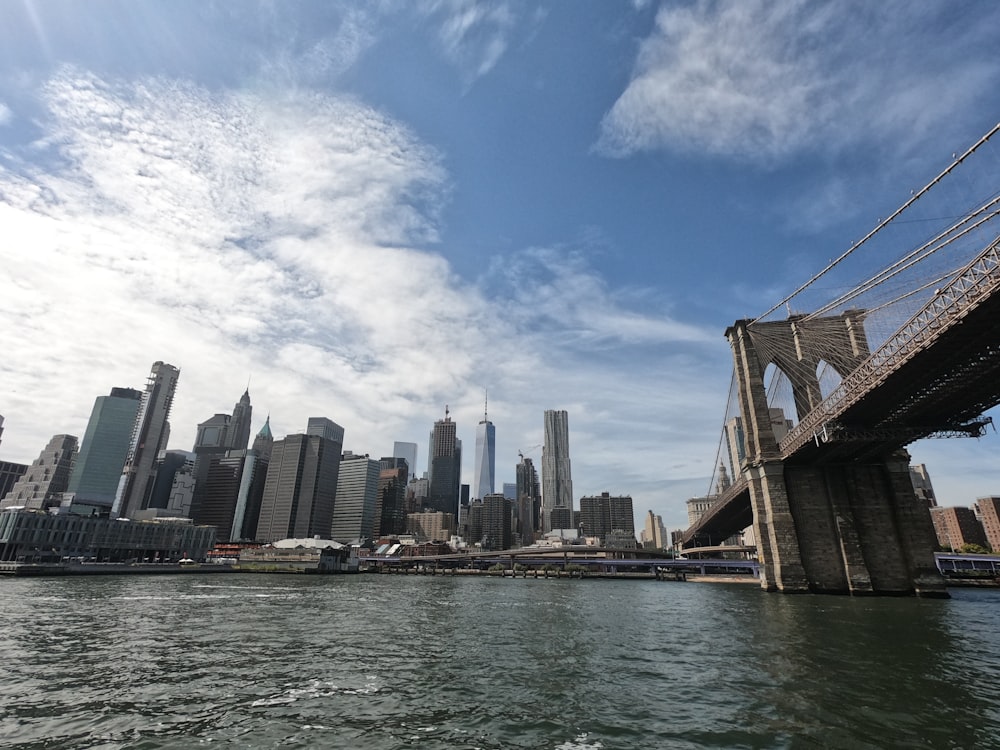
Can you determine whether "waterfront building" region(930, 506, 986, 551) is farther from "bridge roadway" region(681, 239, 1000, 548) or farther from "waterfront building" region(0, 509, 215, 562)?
"waterfront building" region(0, 509, 215, 562)

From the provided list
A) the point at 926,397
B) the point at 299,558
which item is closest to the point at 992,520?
the point at 926,397

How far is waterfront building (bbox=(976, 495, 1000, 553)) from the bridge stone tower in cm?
17997

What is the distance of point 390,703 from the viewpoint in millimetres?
13930

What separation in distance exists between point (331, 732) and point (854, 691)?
15.2 m

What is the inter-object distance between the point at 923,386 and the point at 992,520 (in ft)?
676

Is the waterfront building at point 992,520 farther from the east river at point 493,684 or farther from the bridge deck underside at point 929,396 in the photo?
the east river at point 493,684

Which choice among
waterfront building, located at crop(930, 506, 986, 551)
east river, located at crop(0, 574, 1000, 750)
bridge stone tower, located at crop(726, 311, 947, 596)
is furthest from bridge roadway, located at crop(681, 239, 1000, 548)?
waterfront building, located at crop(930, 506, 986, 551)

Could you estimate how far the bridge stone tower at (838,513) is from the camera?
51938mm

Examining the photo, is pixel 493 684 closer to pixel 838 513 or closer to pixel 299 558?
pixel 838 513

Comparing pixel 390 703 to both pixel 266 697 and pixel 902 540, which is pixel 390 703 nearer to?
pixel 266 697

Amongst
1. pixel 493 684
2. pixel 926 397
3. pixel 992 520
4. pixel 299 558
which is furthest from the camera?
pixel 992 520

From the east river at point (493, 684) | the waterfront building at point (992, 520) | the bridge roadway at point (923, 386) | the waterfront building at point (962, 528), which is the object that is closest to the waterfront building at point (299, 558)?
the east river at point (493, 684)

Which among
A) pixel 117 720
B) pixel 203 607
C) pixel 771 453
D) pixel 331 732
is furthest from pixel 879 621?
pixel 203 607

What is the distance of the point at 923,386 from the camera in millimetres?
40125
